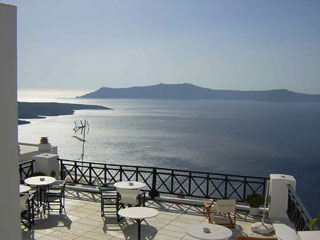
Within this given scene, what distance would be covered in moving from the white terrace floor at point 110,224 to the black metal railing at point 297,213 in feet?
3.35

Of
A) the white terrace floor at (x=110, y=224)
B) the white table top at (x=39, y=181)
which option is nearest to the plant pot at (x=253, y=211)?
the white terrace floor at (x=110, y=224)

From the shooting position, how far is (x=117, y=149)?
65250 mm

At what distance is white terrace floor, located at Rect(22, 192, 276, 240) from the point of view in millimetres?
7504

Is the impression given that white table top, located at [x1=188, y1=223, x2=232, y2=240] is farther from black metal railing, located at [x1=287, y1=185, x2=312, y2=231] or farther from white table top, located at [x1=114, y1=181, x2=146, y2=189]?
white table top, located at [x1=114, y1=181, x2=146, y2=189]

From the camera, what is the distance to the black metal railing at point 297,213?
18.9 feet

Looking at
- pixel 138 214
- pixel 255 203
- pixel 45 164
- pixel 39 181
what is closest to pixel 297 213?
pixel 255 203

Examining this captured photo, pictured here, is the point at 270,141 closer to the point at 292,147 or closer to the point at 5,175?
the point at 292,147

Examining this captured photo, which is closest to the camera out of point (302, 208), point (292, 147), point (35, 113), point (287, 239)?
point (287, 239)

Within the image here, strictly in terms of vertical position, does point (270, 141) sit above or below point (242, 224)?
below

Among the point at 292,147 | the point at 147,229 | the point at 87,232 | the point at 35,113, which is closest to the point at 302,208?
the point at 147,229

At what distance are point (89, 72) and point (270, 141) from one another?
6390 cm

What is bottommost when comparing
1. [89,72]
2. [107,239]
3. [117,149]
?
[117,149]

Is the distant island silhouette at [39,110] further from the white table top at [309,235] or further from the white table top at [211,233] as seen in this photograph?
the white table top at [309,235]

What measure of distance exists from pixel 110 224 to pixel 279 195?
430 centimetres
